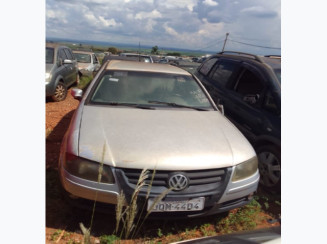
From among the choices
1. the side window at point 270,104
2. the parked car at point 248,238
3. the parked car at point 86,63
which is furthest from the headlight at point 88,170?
the parked car at point 86,63

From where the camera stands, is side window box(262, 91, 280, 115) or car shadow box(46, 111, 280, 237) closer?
car shadow box(46, 111, 280, 237)

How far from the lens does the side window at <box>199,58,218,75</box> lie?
4980 mm

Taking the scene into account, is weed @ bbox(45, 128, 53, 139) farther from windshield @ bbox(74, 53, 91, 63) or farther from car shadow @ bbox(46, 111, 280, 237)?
windshield @ bbox(74, 53, 91, 63)

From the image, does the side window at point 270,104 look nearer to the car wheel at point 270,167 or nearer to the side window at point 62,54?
the car wheel at point 270,167

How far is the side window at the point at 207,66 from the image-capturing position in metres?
4.98

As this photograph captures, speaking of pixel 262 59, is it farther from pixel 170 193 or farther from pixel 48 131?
pixel 48 131

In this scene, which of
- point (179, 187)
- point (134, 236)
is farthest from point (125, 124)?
point (134, 236)

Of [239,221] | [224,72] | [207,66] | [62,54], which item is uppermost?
[62,54]

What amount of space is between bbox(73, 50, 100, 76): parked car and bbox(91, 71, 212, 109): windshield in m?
7.15

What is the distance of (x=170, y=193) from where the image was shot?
187 cm

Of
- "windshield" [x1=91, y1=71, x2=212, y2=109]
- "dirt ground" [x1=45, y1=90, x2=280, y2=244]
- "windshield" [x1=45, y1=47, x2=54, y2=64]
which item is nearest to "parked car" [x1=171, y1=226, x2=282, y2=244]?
"dirt ground" [x1=45, y1=90, x2=280, y2=244]

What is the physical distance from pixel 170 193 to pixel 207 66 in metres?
3.78

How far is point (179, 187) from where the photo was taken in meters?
1.87

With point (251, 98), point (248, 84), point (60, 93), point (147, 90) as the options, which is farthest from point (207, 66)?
point (60, 93)
